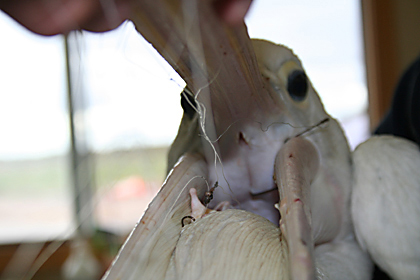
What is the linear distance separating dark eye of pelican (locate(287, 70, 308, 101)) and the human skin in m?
0.29

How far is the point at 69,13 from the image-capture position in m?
0.32

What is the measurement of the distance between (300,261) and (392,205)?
30 cm

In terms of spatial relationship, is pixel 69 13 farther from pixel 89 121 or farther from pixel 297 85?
pixel 297 85

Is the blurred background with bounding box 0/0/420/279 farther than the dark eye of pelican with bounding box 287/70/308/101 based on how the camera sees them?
No

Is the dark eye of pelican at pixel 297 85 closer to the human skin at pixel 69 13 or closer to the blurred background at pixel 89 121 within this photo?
the blurred background at pixel 89 121

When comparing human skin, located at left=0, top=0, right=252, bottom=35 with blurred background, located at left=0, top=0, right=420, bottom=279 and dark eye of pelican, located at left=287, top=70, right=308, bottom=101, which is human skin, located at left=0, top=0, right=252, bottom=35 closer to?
blurred background, located at left=0, top=0, right=420, bottom=279

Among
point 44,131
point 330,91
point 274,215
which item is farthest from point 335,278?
point 330,91

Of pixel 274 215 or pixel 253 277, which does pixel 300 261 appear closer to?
pixel 253 277

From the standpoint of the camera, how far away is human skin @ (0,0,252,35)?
0.31 meters

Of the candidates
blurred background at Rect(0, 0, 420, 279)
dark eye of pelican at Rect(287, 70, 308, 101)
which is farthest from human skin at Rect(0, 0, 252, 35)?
dark eye of pelican at Rect(287, 70, 308, 101)

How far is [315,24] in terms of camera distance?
1749 millimetres

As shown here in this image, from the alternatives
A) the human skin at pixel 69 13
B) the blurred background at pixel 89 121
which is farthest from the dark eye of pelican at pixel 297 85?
the human skin at pixel 69 13

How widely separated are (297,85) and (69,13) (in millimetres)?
404

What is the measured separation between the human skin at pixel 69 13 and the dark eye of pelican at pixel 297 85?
289 millimetres
